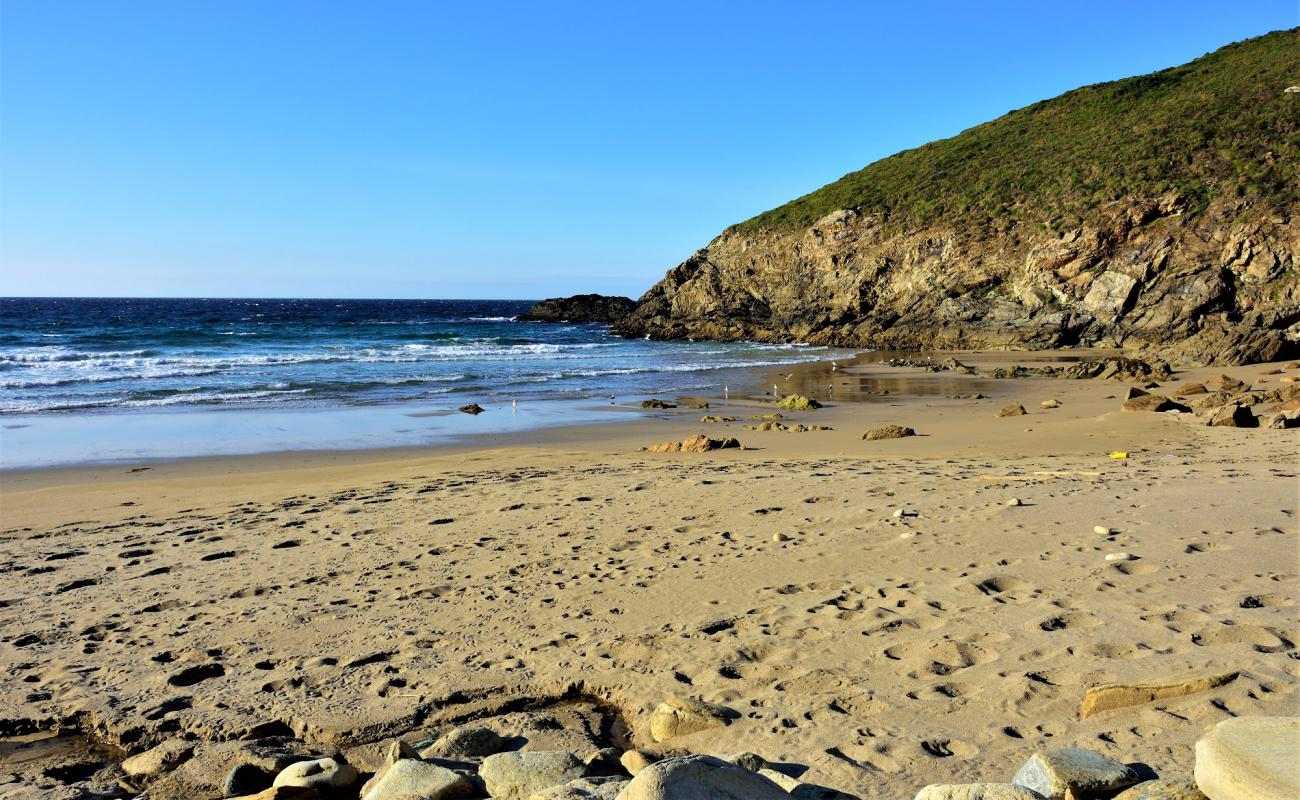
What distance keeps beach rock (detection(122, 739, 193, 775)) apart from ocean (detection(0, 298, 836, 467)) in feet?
33.9

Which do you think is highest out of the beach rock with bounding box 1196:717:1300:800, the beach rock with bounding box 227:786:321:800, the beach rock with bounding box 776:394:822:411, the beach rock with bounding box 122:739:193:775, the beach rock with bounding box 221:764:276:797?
the beach rock with bounding box 1196:717:1300:800

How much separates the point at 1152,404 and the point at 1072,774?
43.5 ft

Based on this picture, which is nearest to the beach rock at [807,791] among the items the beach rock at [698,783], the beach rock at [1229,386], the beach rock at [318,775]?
the beach rock at [698,783]

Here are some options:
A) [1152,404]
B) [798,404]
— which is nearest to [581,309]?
[798,404]

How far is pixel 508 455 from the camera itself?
483 inches

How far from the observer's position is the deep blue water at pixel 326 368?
21.2 meters

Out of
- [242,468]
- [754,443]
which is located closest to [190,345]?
[242,468]

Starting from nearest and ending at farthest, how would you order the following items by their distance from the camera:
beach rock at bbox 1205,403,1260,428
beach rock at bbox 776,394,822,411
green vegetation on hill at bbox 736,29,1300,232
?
beach rock at bbox 1205,403,1260,428 < beach rock at bbox 776,394,822,411 < green vegetation on hill at bbox 736,29,1300,232

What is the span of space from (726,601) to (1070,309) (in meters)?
35.3

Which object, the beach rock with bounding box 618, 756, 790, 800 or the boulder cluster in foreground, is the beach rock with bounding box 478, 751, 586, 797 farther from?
the beach rock with bounding box 618, 756, 790, 800

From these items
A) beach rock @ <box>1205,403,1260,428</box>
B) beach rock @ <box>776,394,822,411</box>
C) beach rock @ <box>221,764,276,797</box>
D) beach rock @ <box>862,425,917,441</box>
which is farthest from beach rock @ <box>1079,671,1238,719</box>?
beach rock @ <box>776,394,822,411</box>

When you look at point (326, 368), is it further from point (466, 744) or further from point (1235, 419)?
point (466, 744)

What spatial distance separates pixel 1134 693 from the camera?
137 inches

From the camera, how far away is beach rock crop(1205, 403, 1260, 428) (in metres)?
11.6
